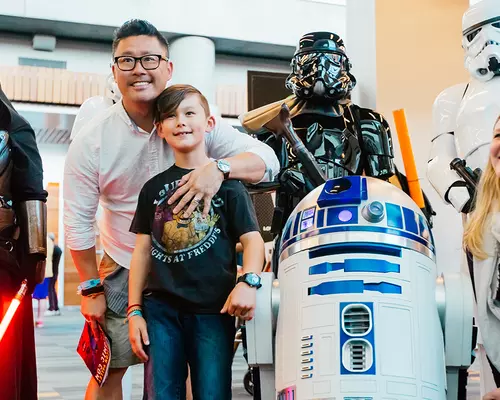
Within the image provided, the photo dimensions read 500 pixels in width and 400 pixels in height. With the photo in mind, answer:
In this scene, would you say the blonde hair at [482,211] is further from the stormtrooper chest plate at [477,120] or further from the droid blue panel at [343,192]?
the stormtrooper chest plate at [477,120]

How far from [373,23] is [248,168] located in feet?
9.76

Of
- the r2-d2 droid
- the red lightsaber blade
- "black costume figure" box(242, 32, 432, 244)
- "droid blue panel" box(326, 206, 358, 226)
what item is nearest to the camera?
the r2-d2 droid

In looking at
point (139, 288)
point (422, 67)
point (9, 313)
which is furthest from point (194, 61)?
point (139, 288)

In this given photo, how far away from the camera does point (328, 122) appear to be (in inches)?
135

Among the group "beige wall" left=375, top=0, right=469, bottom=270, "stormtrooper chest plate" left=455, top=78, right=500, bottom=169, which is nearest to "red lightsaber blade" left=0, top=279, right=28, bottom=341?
"stormtrooper chest plate" left=455, top=78, right=500, bottom=169

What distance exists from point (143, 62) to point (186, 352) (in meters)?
0.90

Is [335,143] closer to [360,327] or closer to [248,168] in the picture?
[248,168]

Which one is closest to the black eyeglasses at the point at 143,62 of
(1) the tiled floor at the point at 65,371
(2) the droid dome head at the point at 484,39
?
(2) the droid dome head at the point at 484,39

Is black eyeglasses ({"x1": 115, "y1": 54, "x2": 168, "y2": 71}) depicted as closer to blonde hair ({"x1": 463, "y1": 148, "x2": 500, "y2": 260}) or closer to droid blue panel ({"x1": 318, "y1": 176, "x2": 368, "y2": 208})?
droid blue panel ({"x1": 318, "y1": 176, "x2": 368, "y2": 208})

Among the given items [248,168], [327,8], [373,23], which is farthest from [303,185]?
[327,8]

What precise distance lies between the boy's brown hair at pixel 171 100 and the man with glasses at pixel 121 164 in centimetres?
12

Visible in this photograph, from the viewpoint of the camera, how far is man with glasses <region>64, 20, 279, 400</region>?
2430 millimetres

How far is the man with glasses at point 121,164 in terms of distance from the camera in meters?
2.43

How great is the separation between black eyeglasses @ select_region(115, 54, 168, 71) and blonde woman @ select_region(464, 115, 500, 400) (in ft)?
3.44
